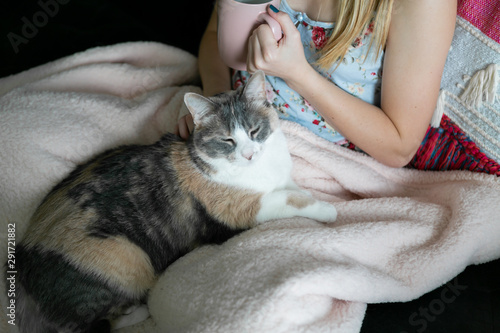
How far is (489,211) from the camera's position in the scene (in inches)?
41.2

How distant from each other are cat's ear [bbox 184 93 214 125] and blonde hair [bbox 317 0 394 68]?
1.19 ft

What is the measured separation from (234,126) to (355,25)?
451 mm

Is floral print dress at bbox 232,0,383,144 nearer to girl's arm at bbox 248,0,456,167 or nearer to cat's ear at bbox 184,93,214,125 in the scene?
girl's arm at bbox 248,0,456,167

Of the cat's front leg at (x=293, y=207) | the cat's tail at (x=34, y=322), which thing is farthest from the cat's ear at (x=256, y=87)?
the cat's tail at (x=34, y=322)

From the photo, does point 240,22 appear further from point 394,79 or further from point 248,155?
point 394,79

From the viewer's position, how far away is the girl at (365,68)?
107cm

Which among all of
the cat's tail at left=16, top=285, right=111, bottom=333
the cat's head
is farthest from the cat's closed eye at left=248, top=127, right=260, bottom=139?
the cat's tail at left=16, top=285, right=111, bottom=333

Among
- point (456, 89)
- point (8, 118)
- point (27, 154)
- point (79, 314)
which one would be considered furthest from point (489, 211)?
point (8, 118)

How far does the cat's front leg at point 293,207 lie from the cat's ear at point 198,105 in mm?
309

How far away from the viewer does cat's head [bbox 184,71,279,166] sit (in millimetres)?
1162

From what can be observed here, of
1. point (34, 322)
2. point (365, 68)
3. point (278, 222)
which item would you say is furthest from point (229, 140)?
point (34, 322)

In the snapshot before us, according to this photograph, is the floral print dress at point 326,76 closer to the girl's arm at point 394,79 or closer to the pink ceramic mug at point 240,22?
the girl's arm at point 394,79

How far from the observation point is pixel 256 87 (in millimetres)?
1175

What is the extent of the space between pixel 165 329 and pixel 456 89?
105cm
